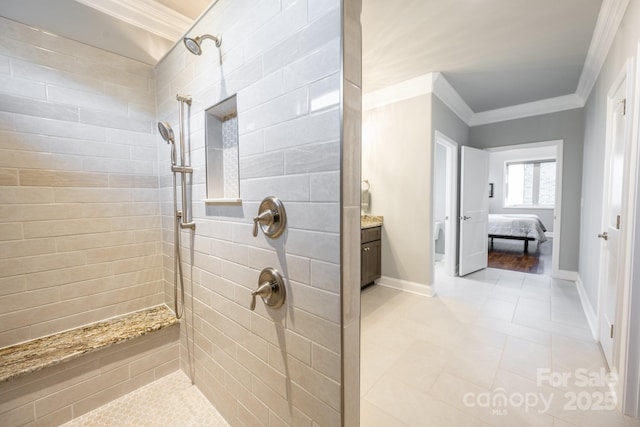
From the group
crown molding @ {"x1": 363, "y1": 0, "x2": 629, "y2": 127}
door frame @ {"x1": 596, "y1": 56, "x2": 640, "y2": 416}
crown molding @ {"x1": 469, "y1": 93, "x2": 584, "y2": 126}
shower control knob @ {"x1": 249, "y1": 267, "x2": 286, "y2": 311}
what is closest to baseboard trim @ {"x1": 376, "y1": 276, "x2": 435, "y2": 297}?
door frame @ {"x1": 596, "y1": 56, "x2": 640, "y2": 416}

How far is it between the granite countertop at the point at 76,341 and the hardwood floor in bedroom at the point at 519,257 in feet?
15.9

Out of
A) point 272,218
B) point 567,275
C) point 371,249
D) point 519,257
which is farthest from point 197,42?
point 519,257

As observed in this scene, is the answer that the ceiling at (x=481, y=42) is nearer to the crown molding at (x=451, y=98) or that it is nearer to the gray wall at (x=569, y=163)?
the crown molding at (x=451, y=98)

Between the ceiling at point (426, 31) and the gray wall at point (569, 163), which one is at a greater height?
the ceiling at point (426, 31)

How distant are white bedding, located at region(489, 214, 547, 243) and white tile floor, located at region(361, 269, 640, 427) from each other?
95.5 inches

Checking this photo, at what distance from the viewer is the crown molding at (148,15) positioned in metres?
1.70

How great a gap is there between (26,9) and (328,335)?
2.54 m

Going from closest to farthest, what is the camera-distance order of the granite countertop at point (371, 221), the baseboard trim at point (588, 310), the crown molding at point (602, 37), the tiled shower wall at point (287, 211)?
the tiled shower wall at point (287, 211) → the crown molding at point (602, 37) → the baseboard trim at point (588, 310) → the granite countertop at point (371, 221)

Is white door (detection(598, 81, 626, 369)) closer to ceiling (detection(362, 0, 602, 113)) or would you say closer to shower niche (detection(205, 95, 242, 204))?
ceiling (detection(362, 0, 602, 113))

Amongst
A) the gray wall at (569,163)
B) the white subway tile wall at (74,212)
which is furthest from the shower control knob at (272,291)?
the gray wall at (569,163)

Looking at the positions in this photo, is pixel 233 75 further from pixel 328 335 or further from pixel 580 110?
pixel 580 110

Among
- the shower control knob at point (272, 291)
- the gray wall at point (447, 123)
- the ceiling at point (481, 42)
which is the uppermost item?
the ceiling at point (481, 42)

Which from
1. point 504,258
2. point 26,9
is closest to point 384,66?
point 26,9

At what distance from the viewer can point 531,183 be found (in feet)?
23.6
